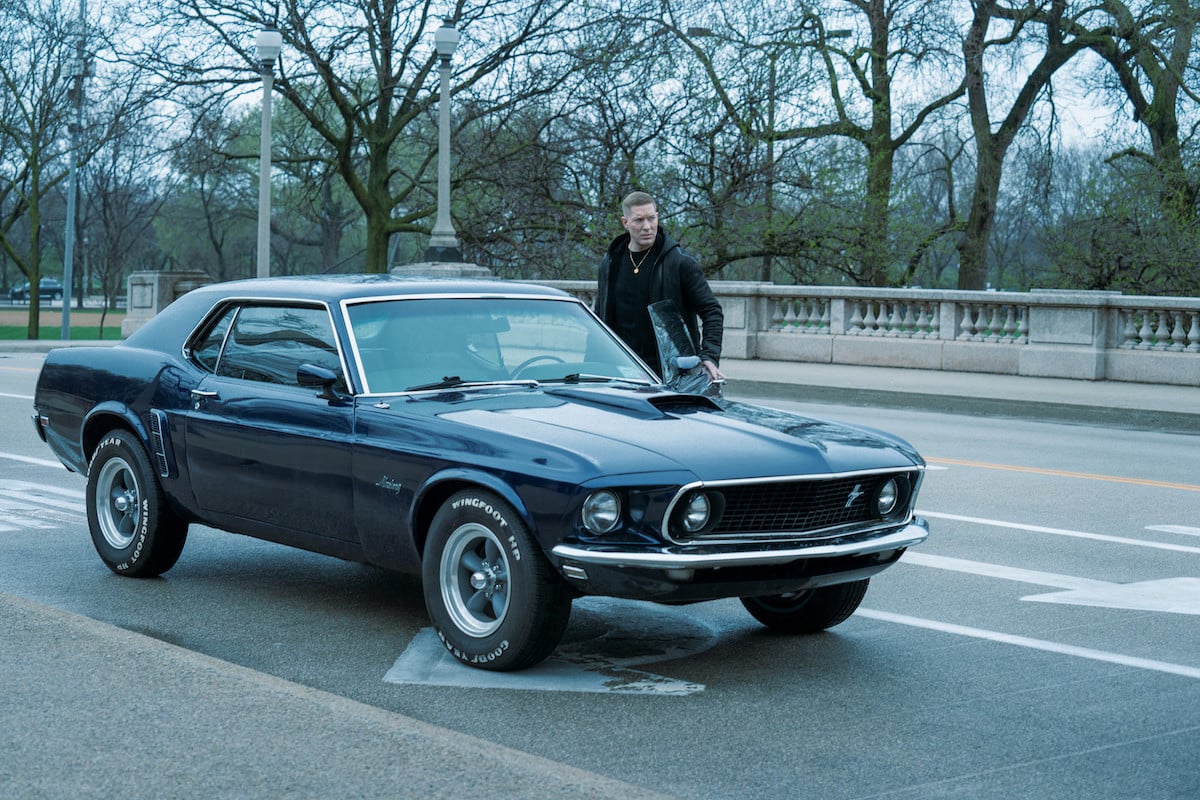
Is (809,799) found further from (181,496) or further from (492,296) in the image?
(181,496)

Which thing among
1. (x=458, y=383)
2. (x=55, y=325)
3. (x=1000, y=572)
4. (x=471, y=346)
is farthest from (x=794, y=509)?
(x=55, y=325)

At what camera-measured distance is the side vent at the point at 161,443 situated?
7484 mm

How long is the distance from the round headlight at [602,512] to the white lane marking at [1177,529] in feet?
17.2

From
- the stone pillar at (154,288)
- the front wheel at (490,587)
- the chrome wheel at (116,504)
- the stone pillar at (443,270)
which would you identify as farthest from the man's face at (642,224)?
the stone pillar at (154,288)

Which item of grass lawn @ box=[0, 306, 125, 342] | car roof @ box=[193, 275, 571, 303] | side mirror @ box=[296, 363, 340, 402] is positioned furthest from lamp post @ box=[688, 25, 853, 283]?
side mirror @ box=[296, 363, 340, 402]

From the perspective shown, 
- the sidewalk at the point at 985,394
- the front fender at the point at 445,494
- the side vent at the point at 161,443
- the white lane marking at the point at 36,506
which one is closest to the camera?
Answer: the front fender at the point at 445,494

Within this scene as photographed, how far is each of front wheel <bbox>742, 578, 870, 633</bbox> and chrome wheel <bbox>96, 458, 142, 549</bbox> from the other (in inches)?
122

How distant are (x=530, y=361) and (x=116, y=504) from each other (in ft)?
7.70

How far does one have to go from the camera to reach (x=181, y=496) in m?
7.44

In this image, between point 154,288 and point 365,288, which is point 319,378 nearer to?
point 365,288

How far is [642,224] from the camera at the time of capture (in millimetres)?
8859

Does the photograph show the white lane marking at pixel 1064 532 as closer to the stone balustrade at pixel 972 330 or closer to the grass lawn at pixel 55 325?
the stone balustrade at pixel 972 330

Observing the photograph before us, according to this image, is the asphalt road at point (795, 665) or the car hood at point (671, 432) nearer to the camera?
the asphalt road at point (795, 665)

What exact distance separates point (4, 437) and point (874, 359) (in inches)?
587
